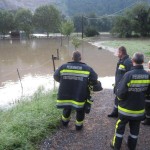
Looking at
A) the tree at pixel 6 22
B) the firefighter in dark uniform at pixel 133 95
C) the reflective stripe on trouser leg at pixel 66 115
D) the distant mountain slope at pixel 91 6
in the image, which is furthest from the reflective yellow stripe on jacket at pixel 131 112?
the distant mountain slope at pixel 91 6

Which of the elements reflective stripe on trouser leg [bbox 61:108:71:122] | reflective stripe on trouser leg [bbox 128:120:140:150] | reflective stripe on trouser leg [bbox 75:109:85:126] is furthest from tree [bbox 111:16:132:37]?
reflective stripe on trouser leg [bbox 128:120:140:150]

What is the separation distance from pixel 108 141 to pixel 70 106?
1.07 m

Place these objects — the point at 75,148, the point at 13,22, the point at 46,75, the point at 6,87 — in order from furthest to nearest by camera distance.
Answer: the point at 13,22 → the point at 46,75 → the point at 6,87 → the point at 75,148

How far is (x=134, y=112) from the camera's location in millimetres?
4961

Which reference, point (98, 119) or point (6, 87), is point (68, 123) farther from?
point (6, 87)

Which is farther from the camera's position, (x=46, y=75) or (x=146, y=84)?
(x=46, y=75)

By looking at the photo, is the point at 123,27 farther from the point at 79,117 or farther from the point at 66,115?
the point at 79,117

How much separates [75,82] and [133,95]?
142cm

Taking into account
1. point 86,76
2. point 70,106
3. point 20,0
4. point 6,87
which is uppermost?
point 20,0

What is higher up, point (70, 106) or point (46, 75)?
point (70, 106)

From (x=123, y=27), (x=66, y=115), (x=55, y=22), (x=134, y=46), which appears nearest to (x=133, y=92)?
(x=66, y=115)

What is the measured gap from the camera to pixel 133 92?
4.89 m

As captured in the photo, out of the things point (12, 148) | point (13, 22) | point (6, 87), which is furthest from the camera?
point (13, 22)

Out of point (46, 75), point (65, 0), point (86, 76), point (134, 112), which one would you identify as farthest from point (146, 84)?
point (65, 0)
